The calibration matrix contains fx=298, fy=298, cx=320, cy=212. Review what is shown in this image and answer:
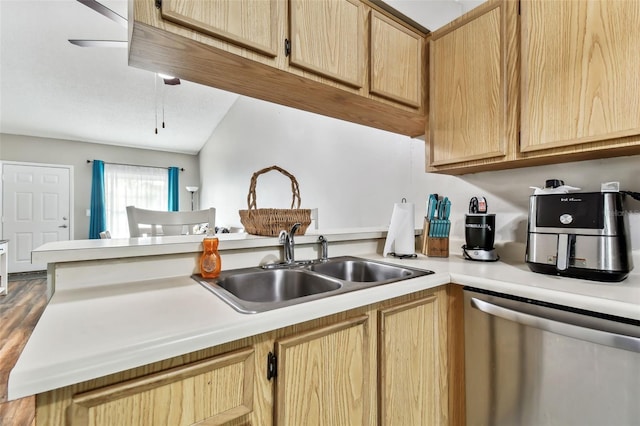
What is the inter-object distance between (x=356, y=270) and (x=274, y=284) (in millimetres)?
420

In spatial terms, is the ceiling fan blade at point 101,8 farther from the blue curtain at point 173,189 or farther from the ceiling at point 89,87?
the blue curtain at point 173,189

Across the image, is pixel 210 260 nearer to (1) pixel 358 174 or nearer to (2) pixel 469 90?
(2) pixel 469 90

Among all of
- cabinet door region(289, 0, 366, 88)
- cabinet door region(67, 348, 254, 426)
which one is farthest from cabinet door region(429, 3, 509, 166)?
cabinet door region(67, 348, 254, 426)

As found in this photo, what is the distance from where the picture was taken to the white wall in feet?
4.59

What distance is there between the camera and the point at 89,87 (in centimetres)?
420

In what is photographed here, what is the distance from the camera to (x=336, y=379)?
0.82 m

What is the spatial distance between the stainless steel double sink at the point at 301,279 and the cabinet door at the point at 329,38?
79 centimetres

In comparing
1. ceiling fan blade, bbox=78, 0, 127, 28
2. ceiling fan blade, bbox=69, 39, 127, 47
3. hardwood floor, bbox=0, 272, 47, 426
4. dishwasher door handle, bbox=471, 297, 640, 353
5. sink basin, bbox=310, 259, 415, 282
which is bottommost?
hardwood floor, bbox=0, 272, 47, 426

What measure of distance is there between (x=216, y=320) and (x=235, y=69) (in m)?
0.88

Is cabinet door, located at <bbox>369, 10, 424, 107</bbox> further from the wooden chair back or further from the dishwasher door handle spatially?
the wooden chair back

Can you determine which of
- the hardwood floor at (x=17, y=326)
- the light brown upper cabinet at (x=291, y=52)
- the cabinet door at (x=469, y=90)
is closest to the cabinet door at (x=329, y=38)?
the light brown upper cabinet at (x=291, y=52)

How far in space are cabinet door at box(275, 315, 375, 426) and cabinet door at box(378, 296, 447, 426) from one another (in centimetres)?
Answer: 8

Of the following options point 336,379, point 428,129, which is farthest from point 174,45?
point 428,129

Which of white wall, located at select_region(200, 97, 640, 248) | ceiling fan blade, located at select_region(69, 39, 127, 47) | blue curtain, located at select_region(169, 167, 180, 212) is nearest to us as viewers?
white wall, located at select_region(200, 97, 640, 248)
